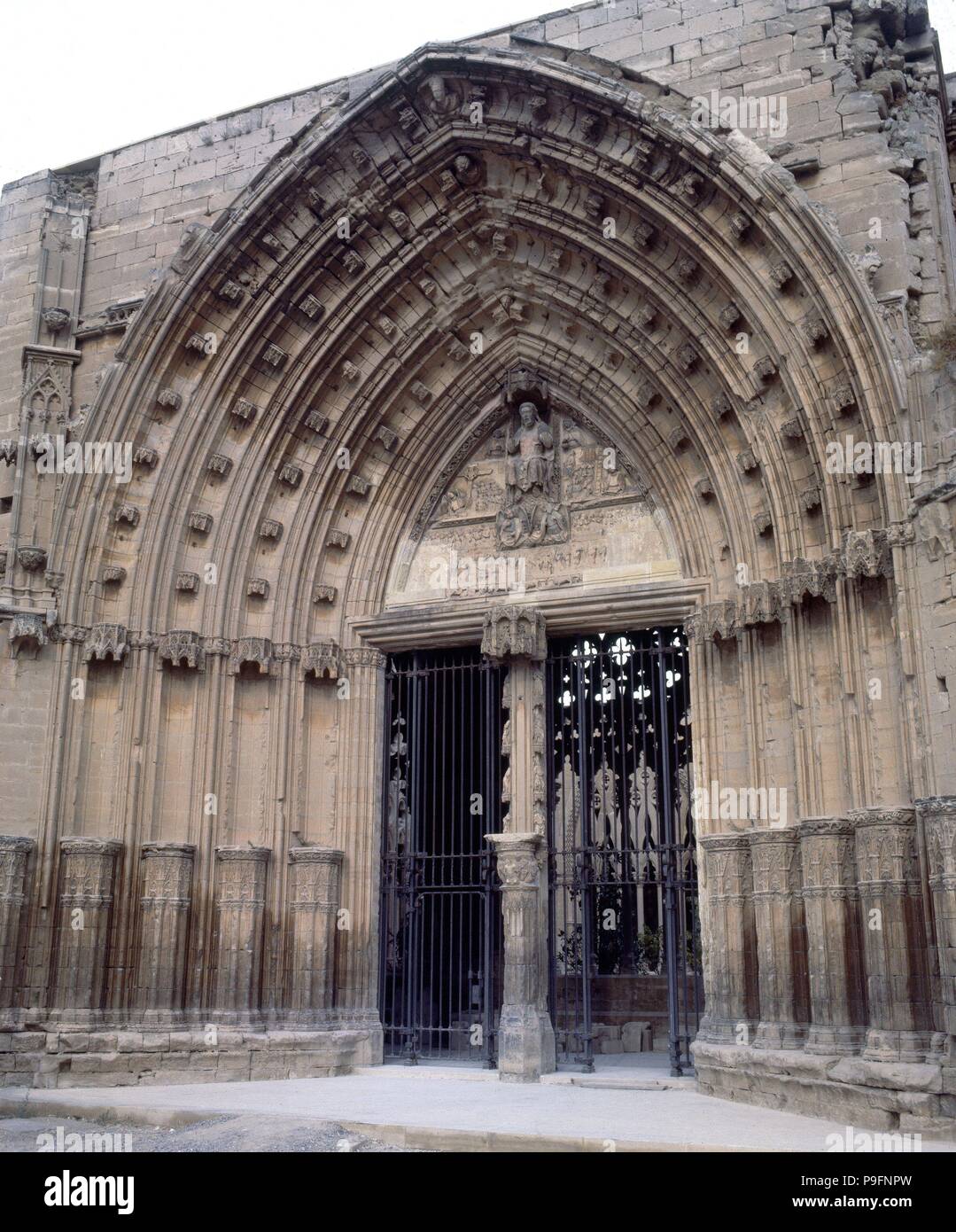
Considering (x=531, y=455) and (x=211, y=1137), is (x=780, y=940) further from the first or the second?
(x=531, y=455)

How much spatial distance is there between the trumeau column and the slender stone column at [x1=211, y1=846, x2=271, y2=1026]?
8.15 feet

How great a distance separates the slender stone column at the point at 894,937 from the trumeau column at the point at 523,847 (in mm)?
3678

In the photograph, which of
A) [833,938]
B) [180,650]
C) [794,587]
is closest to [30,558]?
[180,650]

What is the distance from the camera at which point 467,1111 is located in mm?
9695

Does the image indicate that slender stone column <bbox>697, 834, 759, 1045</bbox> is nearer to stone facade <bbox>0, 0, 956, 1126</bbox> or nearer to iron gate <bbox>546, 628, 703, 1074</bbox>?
stone facade <bbox>0, 0, 956, 1126</bbox>

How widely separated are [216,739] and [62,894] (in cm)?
214

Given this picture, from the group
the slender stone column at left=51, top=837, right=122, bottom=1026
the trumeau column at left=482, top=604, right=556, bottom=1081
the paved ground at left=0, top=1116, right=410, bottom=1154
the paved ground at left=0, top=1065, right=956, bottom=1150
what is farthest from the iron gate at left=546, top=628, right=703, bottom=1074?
the slender stone column at left=51, top=837, right=122, bottom=1026

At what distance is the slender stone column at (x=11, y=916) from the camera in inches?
465

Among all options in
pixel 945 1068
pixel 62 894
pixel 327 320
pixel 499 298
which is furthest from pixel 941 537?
pixel 62 894

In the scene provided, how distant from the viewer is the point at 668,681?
1344cm

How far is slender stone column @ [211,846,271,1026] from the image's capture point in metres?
12.4

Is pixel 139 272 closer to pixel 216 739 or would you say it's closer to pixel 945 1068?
pixel 216 739

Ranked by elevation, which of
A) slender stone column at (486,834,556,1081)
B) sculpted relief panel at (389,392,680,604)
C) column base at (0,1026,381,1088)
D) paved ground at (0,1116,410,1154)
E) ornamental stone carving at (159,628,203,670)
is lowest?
paved ground at (0,1116,410,1154)

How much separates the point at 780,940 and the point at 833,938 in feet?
2.05
